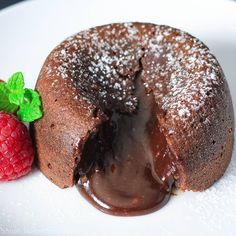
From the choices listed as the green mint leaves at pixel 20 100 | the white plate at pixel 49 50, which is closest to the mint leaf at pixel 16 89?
the green mint leaves at pixel 20 100

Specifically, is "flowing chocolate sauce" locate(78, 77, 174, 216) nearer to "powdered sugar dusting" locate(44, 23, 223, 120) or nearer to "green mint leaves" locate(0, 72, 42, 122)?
"powdered sugar dusting" locate(44, 23, 223, 120)

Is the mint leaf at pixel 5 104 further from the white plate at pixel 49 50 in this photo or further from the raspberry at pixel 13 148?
the white plate at pixel 49 50

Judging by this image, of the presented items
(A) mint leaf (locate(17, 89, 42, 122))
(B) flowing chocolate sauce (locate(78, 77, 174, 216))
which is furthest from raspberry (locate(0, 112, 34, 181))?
(B) flowing chocolate sauce (locate(78, 77, 174, 216))

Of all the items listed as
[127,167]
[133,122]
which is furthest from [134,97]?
[127,167]

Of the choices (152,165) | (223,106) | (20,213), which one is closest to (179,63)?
(223,106)
